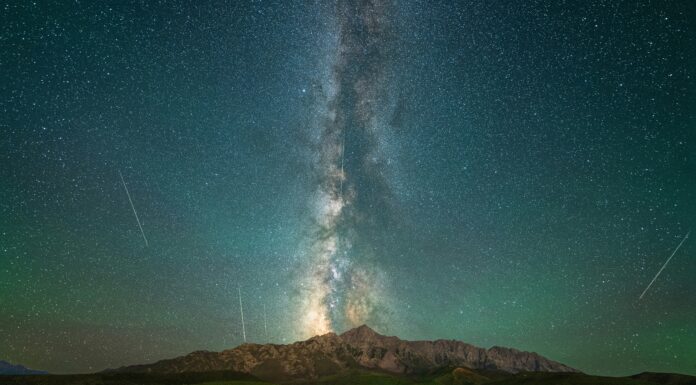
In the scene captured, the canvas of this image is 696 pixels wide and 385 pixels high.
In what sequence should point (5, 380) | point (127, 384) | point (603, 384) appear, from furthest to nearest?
point (127, 384), point (5, 380), point (603, 384)

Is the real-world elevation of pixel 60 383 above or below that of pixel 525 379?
above

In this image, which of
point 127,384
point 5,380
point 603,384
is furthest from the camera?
point 127,384

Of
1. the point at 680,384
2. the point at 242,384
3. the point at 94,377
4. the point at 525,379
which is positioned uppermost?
the point at 94,377

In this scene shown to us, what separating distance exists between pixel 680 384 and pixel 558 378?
71236 millimetres

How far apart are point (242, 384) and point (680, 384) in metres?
209

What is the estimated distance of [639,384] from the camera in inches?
5832

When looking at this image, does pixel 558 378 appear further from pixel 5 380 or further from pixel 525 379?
pixel 5 380

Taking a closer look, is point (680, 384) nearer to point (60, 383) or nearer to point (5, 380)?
point (60, 383)

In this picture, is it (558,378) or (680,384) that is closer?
(558,378)

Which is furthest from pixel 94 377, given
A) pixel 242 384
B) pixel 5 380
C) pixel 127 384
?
pixel 242 384

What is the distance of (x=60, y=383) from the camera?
16600cm

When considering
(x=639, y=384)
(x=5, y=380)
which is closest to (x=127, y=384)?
(x=5, y=380)

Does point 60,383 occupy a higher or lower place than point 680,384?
higher

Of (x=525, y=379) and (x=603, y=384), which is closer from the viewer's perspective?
(x=603, y=384)
